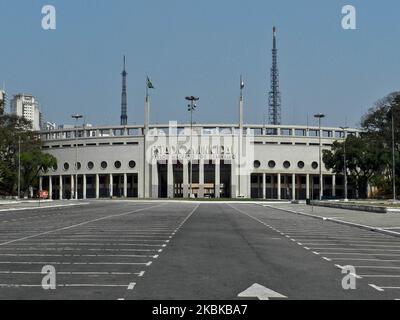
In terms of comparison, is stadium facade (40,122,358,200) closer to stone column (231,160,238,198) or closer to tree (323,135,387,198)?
stone column (231,160,238,198)

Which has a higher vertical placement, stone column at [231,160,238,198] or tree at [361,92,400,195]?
tree at [361,92,400,195]

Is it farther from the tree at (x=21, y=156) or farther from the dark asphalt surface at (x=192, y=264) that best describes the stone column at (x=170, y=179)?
the dark asphalt surface at (x=192, y=264)

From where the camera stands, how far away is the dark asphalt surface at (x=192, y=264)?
35.2ft

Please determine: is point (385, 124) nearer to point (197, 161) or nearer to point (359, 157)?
point (359, 157)

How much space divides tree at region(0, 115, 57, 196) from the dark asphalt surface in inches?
3891

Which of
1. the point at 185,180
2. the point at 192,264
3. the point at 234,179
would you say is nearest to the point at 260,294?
the point at 192,264

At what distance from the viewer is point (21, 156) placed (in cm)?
11944

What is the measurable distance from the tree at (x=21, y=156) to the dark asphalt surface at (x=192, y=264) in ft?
324

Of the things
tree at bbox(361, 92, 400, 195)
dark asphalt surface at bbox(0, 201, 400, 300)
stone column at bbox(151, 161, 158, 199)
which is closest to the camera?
dark asphalt surface at bbox(0, 201, 400, 300)

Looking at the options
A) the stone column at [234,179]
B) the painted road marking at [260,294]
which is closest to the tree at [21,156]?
the stone column at [234,179]

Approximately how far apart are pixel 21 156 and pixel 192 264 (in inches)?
4354

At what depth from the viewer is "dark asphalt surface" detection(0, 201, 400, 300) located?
35.2ft

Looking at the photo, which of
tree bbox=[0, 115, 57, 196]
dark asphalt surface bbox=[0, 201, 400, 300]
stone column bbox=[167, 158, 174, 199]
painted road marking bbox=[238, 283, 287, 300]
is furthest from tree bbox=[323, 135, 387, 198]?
painted road marking bbox=[238, 283, 287, 300]
